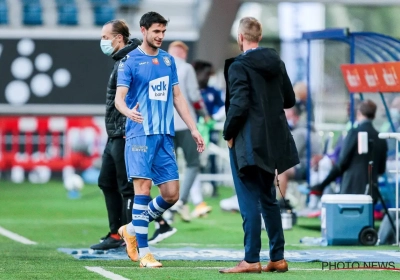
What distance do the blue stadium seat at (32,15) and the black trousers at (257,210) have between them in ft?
59.3

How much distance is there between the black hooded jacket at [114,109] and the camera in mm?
10234

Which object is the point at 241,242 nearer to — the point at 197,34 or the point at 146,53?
the point at 146,53

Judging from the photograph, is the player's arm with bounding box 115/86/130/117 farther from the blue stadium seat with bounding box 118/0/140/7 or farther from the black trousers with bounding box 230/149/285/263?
the blue stadium seat with bounding box 118/0/140/7

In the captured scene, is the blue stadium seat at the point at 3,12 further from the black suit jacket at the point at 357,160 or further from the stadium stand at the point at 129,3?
the black suit jacket at the point at 357,160

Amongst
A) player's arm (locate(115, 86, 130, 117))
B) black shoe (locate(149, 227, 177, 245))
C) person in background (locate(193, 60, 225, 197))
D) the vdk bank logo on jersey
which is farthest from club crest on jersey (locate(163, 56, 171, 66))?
person in background (locate(193, 60, 225, 197))

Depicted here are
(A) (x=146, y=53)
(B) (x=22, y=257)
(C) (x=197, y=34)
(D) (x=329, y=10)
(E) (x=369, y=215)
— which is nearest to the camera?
(A) (x=146, y=53)

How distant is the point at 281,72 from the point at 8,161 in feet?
57.7

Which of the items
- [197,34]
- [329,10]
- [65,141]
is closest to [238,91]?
[197,34]

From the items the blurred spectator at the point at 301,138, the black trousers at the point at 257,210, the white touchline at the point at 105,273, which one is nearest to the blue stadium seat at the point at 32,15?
the blurred spectator at the point at 301,138

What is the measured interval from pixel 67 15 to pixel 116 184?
15885 mm

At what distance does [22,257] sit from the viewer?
1004 centimetres

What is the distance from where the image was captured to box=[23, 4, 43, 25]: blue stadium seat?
26.2 m

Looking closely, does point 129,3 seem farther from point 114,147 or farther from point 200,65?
point 114,147

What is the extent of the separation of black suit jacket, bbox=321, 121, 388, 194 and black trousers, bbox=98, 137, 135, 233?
3.15m
